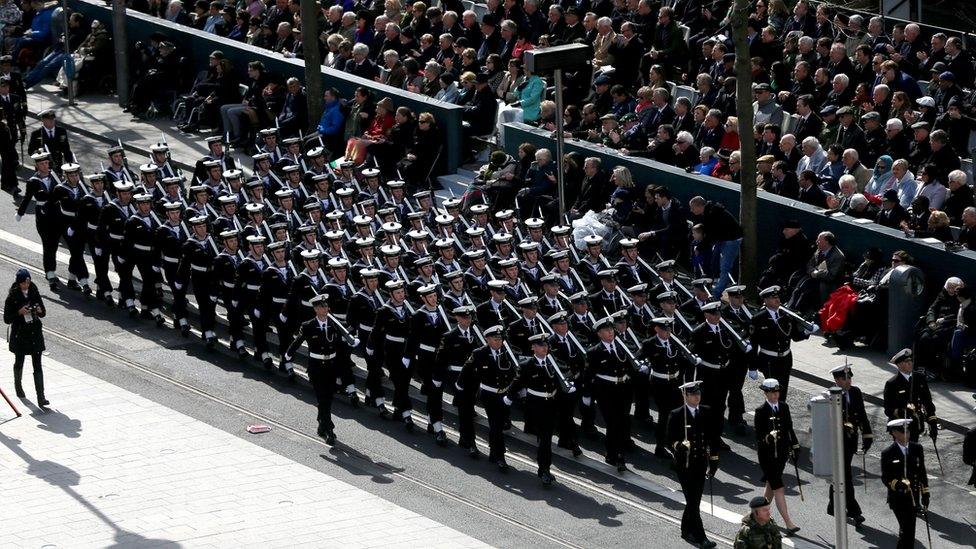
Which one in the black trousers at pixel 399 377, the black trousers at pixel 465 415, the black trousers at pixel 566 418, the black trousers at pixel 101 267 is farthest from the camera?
the black trousers at pixel 101 267

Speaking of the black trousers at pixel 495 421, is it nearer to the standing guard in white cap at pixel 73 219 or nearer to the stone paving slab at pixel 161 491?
the stone paving slab at pixel 161 491

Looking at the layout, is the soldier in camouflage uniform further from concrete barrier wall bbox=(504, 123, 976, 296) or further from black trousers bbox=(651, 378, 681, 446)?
concrete barrier wall bbox=(504, 123, 976, 296)

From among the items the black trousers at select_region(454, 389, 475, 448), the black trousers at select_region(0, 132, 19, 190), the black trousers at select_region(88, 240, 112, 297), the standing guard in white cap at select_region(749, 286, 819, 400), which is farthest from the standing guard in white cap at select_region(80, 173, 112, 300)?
the standing guard in white cap at select_region(749, 286, 819, 400)

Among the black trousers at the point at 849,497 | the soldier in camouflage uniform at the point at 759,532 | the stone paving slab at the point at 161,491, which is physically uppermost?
the soldier in camouflage uniform at the point at 759,532

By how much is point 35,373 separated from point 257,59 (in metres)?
10.6

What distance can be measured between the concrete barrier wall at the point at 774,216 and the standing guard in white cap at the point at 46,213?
6.45m

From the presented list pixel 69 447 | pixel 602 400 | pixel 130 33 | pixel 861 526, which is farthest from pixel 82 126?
pixel 861 526

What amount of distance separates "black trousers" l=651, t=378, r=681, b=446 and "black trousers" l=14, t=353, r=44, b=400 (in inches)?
270

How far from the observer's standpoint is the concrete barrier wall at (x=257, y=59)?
88.7 feet

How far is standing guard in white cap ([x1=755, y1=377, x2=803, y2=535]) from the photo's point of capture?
17766 millimetres

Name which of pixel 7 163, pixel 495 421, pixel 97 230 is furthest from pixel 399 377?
pixel 7 163

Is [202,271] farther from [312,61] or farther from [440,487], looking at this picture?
[312,61]

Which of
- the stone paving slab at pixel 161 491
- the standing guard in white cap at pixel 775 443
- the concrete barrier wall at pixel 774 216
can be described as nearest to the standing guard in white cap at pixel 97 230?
the stone paving slab at pixel 161 491

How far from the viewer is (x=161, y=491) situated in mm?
18734
